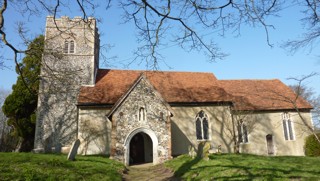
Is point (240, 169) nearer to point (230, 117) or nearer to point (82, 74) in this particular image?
point (230, 117)

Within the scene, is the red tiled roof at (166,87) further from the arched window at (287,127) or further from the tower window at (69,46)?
the arched window at (287,127)

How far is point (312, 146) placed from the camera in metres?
19.7

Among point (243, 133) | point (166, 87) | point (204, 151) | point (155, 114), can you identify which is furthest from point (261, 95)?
point (204, 151)

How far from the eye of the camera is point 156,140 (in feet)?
51.8

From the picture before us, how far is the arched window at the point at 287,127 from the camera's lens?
21.4m

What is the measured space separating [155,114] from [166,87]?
18.4 ft

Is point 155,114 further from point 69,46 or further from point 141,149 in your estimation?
point 69,46

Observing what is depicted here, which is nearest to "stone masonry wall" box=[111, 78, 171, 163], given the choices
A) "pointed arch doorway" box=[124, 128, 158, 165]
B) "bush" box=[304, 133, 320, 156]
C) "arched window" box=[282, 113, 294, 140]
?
"pointed arch doorway" box=[124, 128, 158, 165]

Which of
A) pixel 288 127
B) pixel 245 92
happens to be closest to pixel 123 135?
pixel 245 92

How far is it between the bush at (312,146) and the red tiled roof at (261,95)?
3.00 metres

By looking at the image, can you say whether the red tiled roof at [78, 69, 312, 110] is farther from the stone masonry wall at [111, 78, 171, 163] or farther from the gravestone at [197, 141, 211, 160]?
the gravestone at [197, 141, 211, 160]

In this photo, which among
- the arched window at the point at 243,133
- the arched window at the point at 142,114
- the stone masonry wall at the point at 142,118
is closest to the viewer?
the stone masonry wall at the point at 142,118

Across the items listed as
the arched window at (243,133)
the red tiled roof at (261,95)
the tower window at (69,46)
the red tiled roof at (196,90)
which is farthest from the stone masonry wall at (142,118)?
the tower window at (69,46)

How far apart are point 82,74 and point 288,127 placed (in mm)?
18752
